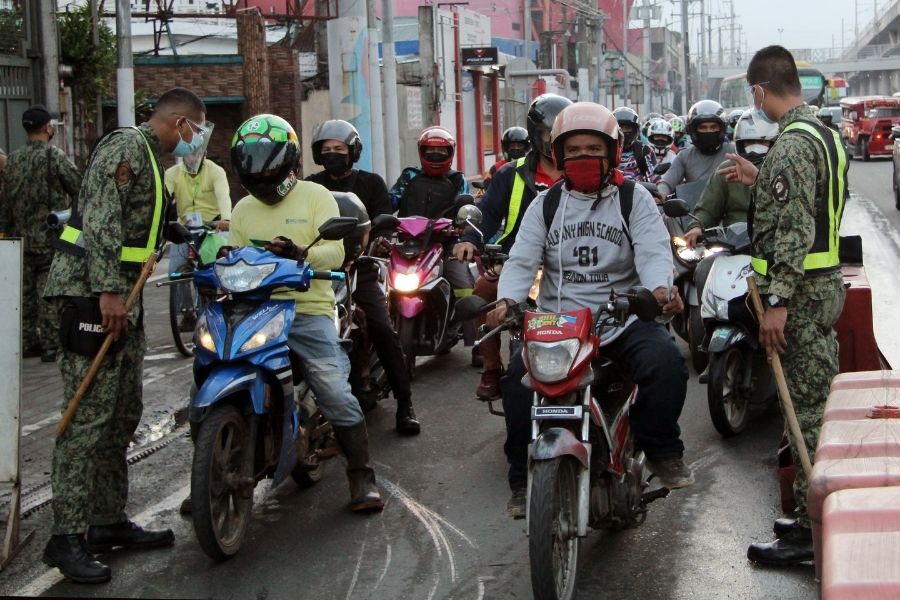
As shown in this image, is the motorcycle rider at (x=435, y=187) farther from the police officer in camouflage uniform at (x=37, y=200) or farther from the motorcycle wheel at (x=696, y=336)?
the police officer in camouflage uniform at (x=37, y=200)

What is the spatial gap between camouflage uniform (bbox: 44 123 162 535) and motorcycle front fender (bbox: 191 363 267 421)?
395 mm

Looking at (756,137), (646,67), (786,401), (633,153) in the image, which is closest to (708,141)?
(633,153)

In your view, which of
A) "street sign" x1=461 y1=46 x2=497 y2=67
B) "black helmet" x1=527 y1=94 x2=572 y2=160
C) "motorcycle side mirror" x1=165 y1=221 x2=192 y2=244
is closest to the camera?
"motorcycle side mirror" x1=165 y1=221 x2=192 y2=244

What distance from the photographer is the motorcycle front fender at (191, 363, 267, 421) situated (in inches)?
207

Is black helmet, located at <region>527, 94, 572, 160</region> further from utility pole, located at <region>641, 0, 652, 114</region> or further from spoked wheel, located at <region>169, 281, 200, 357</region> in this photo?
utility pole, located at <region>641, 0, 652, 114</region>

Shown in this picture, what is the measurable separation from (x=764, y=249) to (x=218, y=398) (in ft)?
7.76

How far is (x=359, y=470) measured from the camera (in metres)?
6.28

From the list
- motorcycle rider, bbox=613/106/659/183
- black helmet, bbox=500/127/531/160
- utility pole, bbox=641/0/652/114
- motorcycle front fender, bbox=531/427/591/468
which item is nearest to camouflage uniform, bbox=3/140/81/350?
black helmet, bbox=500/127/531/160

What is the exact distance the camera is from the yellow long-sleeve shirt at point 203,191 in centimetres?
1032

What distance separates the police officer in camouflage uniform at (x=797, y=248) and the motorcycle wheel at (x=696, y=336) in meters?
3.38

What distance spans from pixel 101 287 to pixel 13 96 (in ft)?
26.0

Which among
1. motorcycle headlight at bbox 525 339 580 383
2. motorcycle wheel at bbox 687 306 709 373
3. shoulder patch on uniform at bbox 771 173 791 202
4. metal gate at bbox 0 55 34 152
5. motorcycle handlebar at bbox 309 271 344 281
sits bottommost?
motorcycle wheel at bbox 687 306 709 373

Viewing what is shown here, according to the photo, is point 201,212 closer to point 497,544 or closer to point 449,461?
point 449,461

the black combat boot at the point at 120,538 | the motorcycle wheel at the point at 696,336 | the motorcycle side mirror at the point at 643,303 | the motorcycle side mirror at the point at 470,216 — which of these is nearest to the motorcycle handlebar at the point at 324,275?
the black combat boot at the point at 120,538
